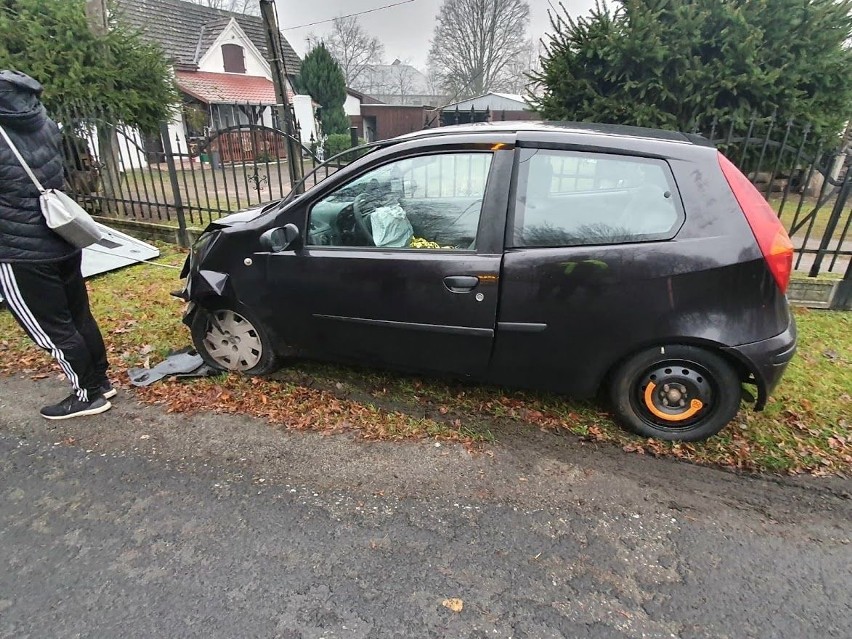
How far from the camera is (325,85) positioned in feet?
91.6

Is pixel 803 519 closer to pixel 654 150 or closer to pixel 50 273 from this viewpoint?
pixel 654 150

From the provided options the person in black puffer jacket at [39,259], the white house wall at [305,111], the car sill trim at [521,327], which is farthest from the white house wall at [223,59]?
the car sill trim at [521,327]

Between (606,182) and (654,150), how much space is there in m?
0.27

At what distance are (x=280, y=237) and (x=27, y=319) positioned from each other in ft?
5.07

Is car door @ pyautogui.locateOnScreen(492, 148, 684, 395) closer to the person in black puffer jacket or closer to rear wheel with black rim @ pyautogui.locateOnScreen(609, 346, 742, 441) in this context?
rear wheel with black rim @ pyautogui.locateOnScreen(609, 346, 742, 441)

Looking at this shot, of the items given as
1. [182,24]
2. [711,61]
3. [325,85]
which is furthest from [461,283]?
[325,85]

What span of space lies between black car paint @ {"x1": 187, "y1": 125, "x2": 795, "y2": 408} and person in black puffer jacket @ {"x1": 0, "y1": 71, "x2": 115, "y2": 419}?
894 mm

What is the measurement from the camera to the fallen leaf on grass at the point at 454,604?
1.94 meters

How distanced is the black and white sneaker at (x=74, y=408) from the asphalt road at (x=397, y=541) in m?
0.16

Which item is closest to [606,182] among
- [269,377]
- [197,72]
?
[269,377]

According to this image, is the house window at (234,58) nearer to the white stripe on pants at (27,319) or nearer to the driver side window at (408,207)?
the white stripe on pants at (27,319)

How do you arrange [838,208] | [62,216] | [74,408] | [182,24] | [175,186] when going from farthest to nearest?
[182,24] < [175,186] < [838,208] < [74,408] < [62,216]

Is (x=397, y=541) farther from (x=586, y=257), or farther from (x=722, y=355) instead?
(x=722, y=355)

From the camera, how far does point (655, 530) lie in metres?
2.32
